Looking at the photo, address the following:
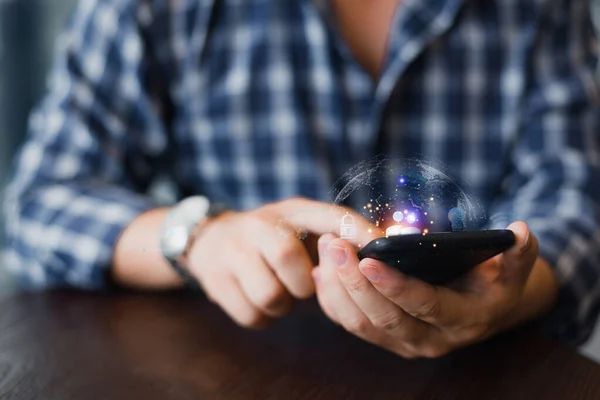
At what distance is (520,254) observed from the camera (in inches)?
14.5

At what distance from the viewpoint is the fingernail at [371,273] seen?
336 millimetres

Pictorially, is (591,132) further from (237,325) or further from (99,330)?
(99,330)

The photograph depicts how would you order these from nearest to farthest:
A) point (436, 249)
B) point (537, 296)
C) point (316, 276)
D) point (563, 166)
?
point (436, 249)
point (316, 276)
point (537, 296)
point (563, 166)

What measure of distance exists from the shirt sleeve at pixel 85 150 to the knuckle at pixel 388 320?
0.38m

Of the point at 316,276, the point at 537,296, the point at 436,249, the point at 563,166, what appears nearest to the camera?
the point at 436,249

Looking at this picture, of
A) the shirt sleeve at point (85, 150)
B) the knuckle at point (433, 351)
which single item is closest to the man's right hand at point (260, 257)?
the knuckle at point (433, 351)

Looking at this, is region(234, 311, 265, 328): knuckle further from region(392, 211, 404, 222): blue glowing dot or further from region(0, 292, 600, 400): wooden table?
region(392, 211, 404, 222): blue glowing dot

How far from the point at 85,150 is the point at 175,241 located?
12.3 inches

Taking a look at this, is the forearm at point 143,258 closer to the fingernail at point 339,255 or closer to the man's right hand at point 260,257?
the man's right hand at point 260,257

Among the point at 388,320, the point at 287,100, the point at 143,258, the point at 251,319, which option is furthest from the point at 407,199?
the point at 287,100

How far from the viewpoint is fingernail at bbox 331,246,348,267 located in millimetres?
337

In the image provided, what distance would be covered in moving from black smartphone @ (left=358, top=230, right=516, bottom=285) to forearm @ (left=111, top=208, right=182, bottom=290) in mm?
327

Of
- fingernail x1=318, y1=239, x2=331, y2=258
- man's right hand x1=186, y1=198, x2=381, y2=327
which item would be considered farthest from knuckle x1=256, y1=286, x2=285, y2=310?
fingernail x1=318, y1=239, x2=331, y2=258

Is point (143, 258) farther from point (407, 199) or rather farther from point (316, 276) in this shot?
point (407, 199)
